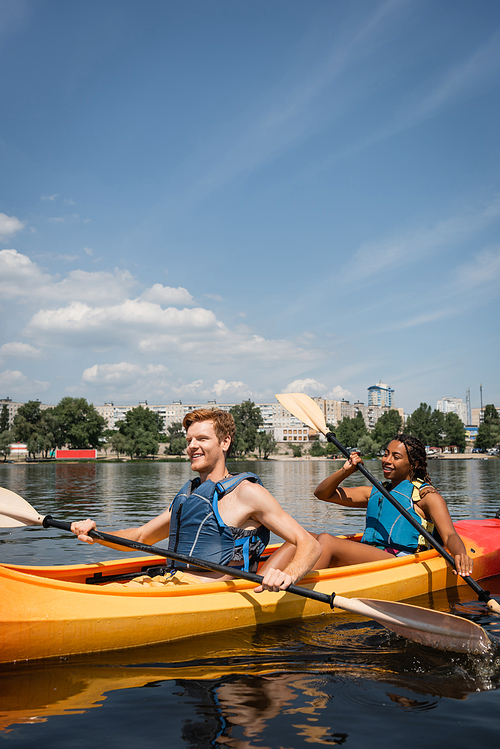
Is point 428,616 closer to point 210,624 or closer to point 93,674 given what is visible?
point 210,624

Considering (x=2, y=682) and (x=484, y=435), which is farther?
(x=484, y=435)

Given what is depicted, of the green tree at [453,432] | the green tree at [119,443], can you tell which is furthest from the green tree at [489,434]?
the green tree at [119,443]

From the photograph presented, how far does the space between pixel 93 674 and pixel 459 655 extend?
238 cm

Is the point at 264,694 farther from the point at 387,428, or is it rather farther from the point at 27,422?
the point at 387,428

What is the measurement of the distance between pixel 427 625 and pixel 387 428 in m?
96.5

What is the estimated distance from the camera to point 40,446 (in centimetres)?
7000

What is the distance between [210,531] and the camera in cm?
363

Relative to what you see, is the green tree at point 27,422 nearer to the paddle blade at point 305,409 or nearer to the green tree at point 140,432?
the green tree at point 140,432

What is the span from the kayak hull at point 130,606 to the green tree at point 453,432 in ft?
330

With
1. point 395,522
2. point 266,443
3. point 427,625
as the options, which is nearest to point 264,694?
point 427,625

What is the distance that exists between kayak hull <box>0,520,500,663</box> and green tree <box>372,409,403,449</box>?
3434 inches

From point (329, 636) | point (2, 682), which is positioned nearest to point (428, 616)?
point (329, 636)

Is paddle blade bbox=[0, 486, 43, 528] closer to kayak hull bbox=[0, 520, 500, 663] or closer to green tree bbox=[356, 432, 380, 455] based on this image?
kayak hull bbox=[0, 520, 500, 663]

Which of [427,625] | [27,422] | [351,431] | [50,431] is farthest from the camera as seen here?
[351,431]
